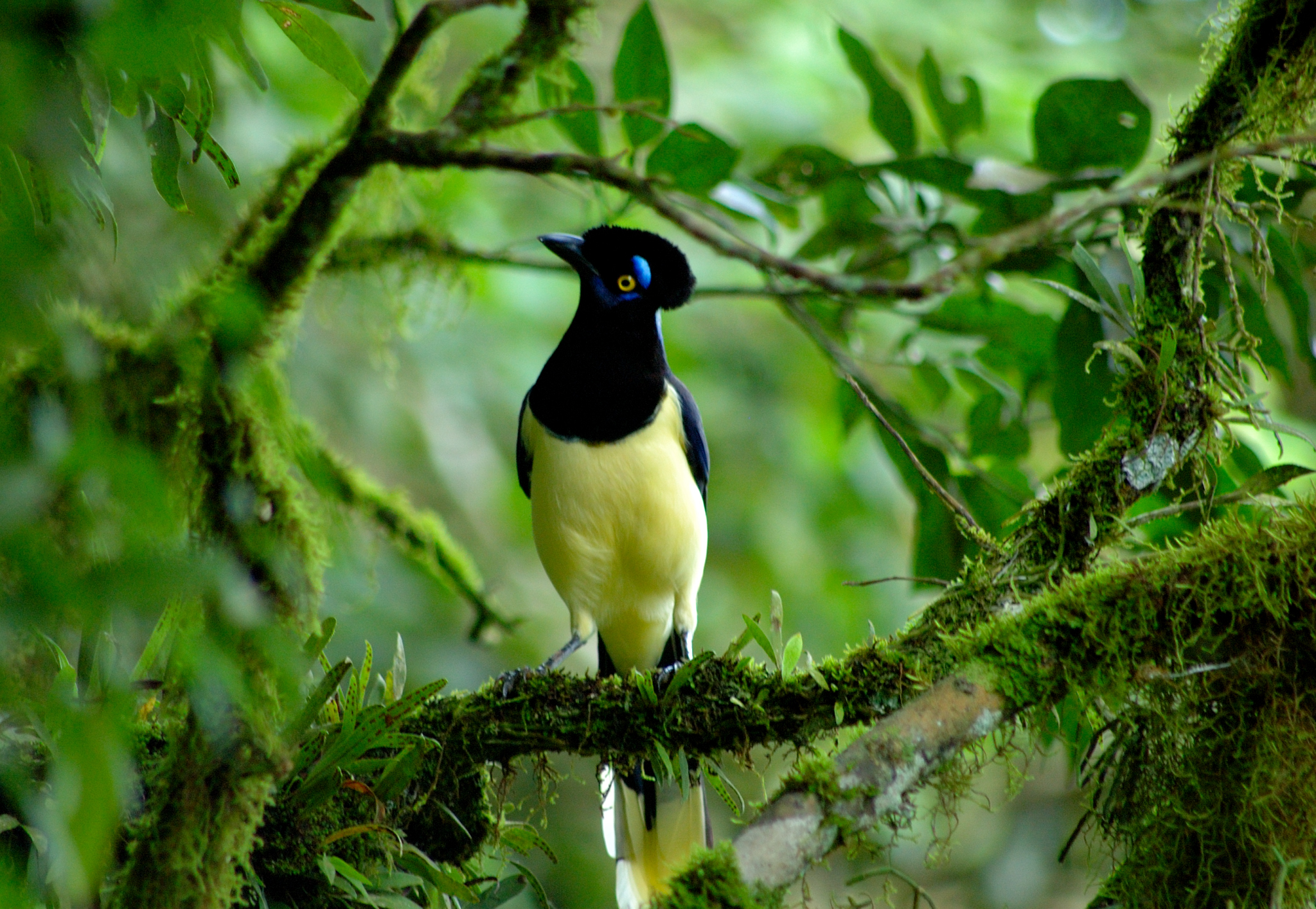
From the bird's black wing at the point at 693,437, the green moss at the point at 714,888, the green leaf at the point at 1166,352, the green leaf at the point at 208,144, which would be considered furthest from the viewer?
the bird's black wing at the point at 693,437

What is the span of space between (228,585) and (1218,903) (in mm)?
1714

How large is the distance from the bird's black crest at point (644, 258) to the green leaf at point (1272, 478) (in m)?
1.60

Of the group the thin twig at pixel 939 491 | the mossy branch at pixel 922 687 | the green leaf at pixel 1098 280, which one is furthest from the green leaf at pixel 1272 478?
the thin twig at pixel 939 491

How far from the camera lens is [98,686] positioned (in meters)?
1.79

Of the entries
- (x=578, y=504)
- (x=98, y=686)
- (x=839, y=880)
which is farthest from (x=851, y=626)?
(x=98, y=686)

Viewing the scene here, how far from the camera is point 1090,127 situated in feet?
9.37

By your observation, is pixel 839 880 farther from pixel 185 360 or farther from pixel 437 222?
pixel 185 360

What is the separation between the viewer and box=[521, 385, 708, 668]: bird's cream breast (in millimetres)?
2957

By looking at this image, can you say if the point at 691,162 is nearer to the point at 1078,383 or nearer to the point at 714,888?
the point at 1078,383

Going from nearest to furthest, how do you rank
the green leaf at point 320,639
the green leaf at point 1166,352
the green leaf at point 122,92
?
the green leaf at point 122,92
the green leaf at point 320,639
the green leaf at point 1166,352

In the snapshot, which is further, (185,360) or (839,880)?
(839,880)

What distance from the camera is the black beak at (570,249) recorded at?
9.77 feet

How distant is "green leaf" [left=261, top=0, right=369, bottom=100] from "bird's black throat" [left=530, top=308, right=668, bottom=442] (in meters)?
1.24

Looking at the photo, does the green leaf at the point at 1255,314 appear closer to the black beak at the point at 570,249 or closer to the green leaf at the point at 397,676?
the black beak at the point at 570,249
